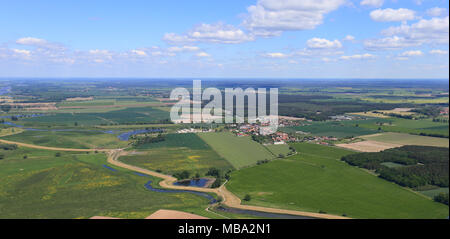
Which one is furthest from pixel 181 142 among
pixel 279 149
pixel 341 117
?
pixel 341 117

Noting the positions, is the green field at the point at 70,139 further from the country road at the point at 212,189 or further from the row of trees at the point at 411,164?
the row of trees at the point at 411,164

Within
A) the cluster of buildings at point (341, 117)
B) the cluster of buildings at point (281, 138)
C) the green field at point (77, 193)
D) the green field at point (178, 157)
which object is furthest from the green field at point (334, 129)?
the green field at point (77, 193)

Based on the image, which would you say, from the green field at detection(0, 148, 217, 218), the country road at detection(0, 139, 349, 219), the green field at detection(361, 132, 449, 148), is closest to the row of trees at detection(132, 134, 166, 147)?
the country road at detection(0, 139, 349, 219)

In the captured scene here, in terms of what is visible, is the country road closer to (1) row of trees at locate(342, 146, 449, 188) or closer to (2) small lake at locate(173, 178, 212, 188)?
(2) small lake at locate(173, 178, 212, 188)
